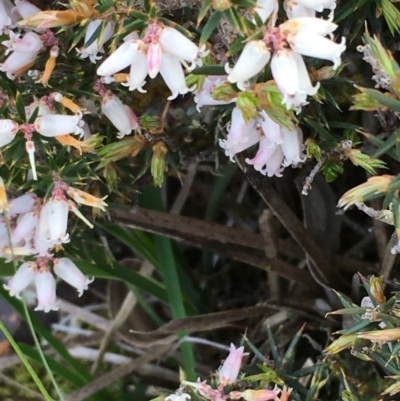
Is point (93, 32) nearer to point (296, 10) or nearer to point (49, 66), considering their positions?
point (49, 66)

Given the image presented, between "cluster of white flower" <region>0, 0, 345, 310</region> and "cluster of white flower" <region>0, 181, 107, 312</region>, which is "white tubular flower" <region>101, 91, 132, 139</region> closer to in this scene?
"cluster of white flower" <region>0, 0, 345, 310</region>

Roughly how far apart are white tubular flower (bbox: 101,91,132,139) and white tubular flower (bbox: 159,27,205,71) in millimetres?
192

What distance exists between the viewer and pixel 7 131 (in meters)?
0.63

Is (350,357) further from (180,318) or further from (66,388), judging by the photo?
(66,388)

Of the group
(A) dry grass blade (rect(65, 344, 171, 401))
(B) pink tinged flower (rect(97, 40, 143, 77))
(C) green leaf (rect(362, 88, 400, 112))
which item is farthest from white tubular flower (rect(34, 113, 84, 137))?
(A) dry grass blade (rect(65, 344, 171, 401))

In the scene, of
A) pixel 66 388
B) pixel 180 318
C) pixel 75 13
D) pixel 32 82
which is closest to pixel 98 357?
pixel 66 388

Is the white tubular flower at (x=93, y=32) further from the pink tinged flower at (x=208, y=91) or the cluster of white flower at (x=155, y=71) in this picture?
the pink tinged flower at (x=208, y=91)

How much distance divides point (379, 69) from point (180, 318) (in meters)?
0.57

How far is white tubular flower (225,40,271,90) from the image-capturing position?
0.49 meters

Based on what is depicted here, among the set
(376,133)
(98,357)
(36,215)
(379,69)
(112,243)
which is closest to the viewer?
(379,69)

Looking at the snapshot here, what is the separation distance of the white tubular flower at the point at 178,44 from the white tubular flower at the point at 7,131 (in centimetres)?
19

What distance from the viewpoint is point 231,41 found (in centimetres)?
55

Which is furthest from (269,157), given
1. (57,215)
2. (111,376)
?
(111,376)

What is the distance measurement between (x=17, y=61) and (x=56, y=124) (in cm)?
9
